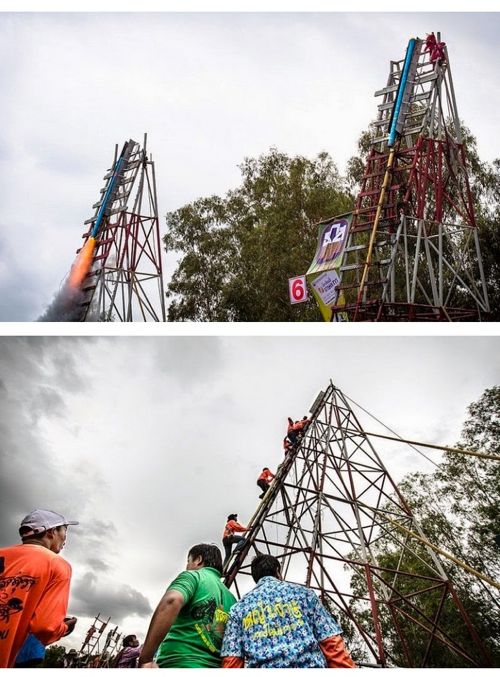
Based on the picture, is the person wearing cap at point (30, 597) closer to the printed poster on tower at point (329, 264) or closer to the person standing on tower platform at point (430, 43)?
the printed poster on tower at point (329, 264)

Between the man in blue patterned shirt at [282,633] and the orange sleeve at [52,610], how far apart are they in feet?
3.08

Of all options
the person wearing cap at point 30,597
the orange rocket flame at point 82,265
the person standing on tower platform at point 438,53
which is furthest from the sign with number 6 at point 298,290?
the person wearing cap at point 30,597

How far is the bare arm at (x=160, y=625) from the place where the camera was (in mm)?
3191

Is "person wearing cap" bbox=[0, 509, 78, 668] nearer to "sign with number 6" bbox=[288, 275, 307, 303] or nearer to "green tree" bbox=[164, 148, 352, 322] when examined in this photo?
"sign with number 6" bbox=[288, 275, 307, 303]

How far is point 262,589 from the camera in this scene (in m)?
3.51

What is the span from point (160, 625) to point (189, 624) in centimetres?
22

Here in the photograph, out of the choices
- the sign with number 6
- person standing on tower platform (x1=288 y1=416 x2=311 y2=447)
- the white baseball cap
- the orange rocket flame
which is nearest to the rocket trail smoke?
the orange rocket flame

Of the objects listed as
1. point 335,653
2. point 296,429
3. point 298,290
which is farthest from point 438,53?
point 335,653

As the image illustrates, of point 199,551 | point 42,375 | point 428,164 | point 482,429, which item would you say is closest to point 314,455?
point 482,429

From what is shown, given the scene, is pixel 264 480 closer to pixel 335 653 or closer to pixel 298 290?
pixel 335 653

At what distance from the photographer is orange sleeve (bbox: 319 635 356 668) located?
3.35 meters

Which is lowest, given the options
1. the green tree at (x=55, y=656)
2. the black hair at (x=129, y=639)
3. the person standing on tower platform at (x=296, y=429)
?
the green tree at (x=55, y=656)

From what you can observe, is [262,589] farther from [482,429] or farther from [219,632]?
[482,429]

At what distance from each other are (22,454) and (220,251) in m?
20.6
